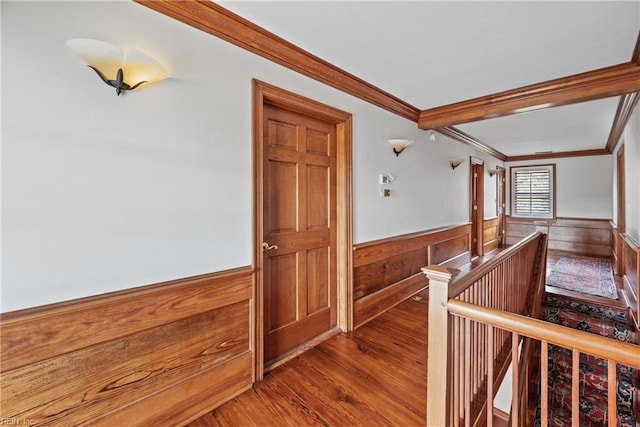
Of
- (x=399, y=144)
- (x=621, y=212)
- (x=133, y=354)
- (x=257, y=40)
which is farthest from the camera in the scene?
(x=621, y=212)

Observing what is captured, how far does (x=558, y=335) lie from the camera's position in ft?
3.40

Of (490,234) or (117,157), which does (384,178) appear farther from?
(490,234)

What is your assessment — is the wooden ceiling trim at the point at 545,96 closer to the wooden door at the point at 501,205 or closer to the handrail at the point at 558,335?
the handrail at the point at 558,335

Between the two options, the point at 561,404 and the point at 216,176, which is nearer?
the point at 216,176

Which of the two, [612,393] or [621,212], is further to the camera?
[621,212]

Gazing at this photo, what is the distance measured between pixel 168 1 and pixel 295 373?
2.46 metres

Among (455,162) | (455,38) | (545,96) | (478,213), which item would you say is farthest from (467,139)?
(455,38)

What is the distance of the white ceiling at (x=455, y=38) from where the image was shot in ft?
5.36

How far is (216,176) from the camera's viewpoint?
1697 millimetres

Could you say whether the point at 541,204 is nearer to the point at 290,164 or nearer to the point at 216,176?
the point at 290,164

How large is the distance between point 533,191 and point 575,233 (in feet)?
4.35

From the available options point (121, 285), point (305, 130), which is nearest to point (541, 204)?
point (305, 130)

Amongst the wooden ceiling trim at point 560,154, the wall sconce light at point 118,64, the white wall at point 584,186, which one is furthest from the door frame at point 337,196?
the white wall at point 584,186

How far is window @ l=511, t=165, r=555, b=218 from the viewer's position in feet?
22.7
